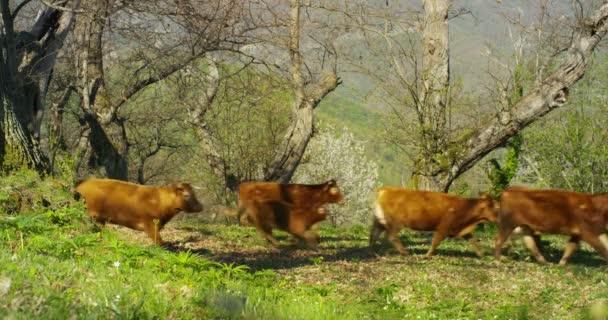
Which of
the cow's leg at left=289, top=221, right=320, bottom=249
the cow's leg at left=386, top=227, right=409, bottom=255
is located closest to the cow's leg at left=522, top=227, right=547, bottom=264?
the cow's leg at left=386, top=227, right=409, bottom=255

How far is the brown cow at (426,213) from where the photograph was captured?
47.5ft

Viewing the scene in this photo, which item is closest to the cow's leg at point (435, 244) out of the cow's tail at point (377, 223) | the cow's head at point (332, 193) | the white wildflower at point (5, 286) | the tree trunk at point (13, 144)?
the cow's tail at point (377, 223)

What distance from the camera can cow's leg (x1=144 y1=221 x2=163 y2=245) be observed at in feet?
41.4

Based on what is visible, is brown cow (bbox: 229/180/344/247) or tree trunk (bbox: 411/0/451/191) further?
tree trunk (bbox: 411/0/451/191)

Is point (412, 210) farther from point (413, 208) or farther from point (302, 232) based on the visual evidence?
point (302, 232)

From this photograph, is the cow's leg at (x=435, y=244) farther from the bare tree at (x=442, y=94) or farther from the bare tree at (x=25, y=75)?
the bare tree at (x=25, y=75)

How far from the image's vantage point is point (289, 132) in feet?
71.5

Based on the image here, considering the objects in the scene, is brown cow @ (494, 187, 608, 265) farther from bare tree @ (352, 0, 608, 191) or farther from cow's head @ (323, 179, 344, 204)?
bare tree @ (352, 0, 608, 191)

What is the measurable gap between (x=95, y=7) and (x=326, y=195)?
6820 mm

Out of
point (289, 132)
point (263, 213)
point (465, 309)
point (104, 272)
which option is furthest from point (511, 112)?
point (104, 272)

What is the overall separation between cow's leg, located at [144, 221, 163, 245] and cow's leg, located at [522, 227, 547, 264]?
6.82 m

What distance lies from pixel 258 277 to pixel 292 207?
4.79m

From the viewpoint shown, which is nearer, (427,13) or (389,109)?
(427,13)

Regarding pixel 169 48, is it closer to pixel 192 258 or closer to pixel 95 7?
pixel 95 7
